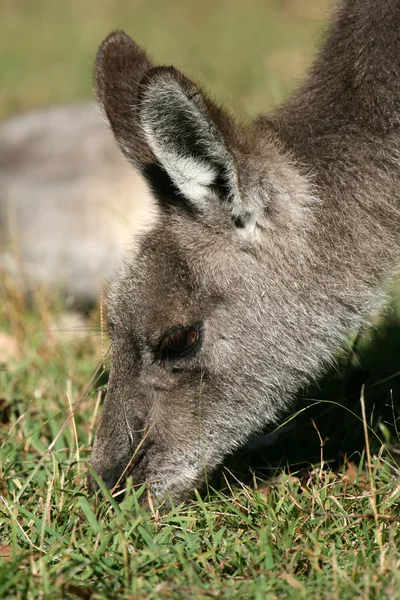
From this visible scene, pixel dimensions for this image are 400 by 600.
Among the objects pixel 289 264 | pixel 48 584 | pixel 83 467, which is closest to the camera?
pixel 48 584

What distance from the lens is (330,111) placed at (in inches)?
146

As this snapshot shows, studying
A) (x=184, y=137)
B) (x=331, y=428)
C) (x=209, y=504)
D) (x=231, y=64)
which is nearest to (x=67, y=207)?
(x=331, y=428)

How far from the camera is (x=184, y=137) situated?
332 centimetres

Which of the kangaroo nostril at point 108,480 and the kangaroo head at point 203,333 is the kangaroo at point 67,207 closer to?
the kangaroo head at point 203,333

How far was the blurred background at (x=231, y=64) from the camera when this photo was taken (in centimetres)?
434

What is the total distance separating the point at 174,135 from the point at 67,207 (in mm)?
3832

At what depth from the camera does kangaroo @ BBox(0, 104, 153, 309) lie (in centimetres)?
668

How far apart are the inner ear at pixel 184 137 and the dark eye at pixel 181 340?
0.57 m

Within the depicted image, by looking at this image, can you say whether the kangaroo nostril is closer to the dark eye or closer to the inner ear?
the dark eye

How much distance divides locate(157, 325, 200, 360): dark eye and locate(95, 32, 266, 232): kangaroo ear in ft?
1.75

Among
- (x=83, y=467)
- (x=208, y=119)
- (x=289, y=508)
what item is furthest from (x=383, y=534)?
(x=208, y=119)

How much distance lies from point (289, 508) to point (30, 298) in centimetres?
375

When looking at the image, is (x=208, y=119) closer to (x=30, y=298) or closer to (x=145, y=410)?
(x=145, y=410)

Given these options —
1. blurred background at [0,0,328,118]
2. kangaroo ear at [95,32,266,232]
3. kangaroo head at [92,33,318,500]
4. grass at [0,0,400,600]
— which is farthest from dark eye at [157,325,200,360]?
blurred background at [0,0,328,118]
